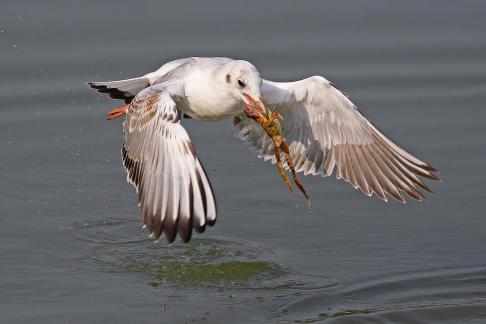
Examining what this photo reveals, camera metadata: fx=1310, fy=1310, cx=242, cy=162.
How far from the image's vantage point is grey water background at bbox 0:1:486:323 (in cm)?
898

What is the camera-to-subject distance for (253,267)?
950 centimetres

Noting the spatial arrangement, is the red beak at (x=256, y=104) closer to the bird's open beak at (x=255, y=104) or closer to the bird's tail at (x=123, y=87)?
the bird's open beak at (x=255, y=104)

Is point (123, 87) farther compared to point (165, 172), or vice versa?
point (123, 87)

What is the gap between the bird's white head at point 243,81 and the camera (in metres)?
8.84

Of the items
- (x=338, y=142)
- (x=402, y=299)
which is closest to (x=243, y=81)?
(x=338, y=142)

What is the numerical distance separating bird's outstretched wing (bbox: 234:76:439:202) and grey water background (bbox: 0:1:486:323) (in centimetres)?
47

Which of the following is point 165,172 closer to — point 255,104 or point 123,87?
point 255,104

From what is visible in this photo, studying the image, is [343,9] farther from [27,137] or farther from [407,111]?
[27,137]

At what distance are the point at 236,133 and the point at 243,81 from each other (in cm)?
155

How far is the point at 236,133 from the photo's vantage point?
10391 mm

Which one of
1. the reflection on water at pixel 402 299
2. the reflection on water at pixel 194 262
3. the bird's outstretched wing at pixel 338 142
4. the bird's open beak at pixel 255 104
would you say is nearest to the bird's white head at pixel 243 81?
the bird's open beak at pixel 255 104

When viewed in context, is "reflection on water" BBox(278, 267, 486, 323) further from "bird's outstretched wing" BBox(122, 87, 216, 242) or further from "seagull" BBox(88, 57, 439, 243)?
"bird's outstretched wing" BBox(122, 87, 216, 242)

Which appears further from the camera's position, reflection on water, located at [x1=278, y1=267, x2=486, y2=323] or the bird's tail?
the bird's tail

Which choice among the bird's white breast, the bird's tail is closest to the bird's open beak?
the bird's white breast
